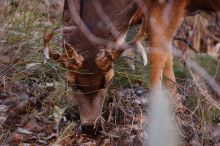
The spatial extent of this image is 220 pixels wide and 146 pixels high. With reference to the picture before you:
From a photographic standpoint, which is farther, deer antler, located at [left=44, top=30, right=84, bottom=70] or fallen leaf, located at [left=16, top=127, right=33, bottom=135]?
fallen leaf, located at [left=16, top=127, right=33, bottom=135]

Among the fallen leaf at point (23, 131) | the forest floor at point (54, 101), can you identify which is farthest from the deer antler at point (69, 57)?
the fallen leaf at point (23, 131)

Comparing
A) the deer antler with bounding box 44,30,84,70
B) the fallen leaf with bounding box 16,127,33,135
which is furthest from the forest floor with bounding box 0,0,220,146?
the deer antler with bounding box 44,30,84,70

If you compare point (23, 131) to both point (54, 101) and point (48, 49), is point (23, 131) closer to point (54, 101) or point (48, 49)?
point (54, 101)

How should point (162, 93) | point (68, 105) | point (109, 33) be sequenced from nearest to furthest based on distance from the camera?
point (109, 33) → point (162, 93) → point (68, 105)

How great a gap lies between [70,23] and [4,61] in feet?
1.79

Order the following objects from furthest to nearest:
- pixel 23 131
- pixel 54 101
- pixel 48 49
Answer: pixel 54 101 < pixel 23 131 < pixel 48 49

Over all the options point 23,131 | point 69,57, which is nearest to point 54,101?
point 23,131

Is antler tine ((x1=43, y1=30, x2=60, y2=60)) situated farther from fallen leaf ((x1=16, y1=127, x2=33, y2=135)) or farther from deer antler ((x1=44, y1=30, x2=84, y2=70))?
fallen leaf ((x1=16, y1=127, x2=33, y2=135))

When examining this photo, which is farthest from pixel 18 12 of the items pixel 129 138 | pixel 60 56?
pixel 129 138

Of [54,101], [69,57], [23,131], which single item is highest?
[69,57]

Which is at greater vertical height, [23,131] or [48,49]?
[48,49]

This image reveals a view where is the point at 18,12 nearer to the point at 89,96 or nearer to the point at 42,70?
the point at 42,70

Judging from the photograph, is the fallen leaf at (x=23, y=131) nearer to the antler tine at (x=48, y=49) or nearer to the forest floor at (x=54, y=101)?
the forest floor at (x=54, y=101)

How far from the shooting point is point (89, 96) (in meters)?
3.50
